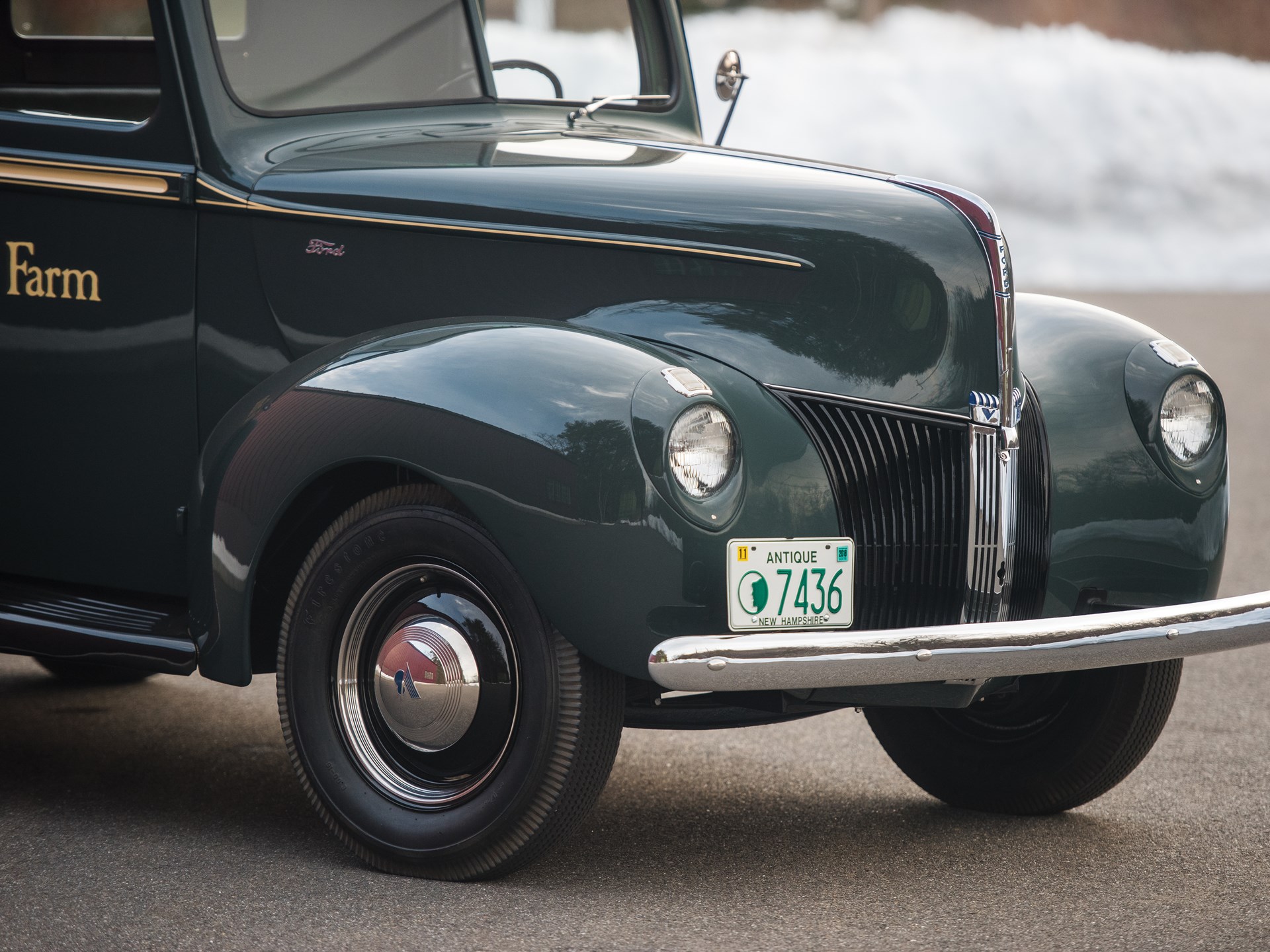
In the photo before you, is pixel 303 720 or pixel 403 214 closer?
pixel 303 720

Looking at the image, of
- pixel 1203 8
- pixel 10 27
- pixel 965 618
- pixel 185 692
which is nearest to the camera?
pixel 965 618

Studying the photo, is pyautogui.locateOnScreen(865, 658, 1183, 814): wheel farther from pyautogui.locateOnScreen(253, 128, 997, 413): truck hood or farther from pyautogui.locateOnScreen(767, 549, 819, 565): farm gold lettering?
pyautogui.locateOnScreen(253, 128, 997, 413): truck hood

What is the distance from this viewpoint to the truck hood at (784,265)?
3.31m

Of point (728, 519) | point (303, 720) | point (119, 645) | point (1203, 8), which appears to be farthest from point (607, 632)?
point (1203, 8)

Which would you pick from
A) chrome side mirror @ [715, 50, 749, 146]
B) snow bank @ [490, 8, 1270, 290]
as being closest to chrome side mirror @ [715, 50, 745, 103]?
chrome side mirror @ [715, 50, 749, 146]

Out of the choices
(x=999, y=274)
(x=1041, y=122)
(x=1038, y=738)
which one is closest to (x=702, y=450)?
(x=999, y=274)

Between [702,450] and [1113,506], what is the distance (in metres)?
1.01

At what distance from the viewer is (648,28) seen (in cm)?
490

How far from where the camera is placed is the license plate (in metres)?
3.02

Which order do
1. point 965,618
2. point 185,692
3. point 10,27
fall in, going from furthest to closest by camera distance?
point 185,692, point 10,27, point 965,618

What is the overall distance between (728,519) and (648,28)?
7.65ft

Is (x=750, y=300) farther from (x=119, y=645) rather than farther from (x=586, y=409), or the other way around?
(x=119, y=645)

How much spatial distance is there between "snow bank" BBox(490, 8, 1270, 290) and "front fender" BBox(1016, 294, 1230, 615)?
17844 mm

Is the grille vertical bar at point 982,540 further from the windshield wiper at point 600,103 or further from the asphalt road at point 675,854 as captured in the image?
the windshield wiper at point 600,103
